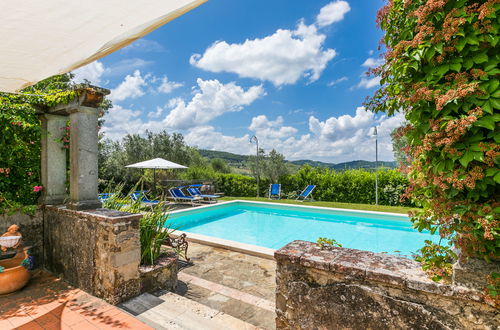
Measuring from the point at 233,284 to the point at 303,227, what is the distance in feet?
19.0

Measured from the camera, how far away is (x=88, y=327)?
8.41 ft

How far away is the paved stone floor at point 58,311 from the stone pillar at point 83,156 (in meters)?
1.13

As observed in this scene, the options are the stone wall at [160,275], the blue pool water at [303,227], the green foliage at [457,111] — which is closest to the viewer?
the green foliage at [457,111]

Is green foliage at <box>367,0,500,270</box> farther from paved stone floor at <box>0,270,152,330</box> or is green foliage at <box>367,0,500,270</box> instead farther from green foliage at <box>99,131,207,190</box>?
green foliage at <box>99,131,207,190</box>

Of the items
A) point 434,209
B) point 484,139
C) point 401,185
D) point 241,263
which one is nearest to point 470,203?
point 434,209

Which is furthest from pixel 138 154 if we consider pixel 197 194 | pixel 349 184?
pixel 349 184

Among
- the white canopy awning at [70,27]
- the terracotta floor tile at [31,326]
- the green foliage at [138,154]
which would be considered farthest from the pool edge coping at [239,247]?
the green foliage at [138,154]

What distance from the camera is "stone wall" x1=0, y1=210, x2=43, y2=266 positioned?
3.82m

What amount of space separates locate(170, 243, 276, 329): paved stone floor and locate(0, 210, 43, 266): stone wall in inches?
90.6

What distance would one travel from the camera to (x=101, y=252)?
309 centimetres

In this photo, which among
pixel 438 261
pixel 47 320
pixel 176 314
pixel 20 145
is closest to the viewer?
pixel 438 261

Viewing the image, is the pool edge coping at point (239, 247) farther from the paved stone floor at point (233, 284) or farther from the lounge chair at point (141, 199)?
the lounge chair at point (141, 199)

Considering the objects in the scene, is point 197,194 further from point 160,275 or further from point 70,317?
point 70,317

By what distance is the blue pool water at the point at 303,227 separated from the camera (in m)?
7.72
